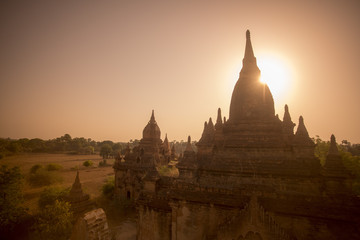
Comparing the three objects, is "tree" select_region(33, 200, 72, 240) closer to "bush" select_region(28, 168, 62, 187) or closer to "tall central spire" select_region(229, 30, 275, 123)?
"tall central spire" select_region(229, 30, 275, 123)

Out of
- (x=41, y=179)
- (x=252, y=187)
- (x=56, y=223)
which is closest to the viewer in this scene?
(x=252, y=187)

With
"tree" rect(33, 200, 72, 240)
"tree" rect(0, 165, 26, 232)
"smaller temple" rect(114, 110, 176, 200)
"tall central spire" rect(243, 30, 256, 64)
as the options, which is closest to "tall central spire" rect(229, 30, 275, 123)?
"tall central spire" rect(243, 30, 256, 64)

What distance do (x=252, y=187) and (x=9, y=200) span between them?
952 inches

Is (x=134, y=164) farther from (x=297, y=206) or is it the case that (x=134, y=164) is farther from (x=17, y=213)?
(x=297, y=206)

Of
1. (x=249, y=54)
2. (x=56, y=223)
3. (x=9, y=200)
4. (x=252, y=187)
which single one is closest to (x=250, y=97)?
(x=249, y=54)

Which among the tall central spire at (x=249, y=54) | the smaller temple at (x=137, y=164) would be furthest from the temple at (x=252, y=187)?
the smaller temple at (x=137, y=164)

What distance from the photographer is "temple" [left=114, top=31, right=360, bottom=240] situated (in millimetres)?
7664

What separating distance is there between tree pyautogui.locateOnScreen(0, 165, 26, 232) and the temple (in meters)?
16.0

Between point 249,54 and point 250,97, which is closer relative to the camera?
→ point 250,97

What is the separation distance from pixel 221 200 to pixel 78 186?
25.9 ft

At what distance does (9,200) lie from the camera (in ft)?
61.3

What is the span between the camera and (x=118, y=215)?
24.3 meters

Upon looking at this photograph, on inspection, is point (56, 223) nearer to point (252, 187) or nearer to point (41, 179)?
point (252, 187)

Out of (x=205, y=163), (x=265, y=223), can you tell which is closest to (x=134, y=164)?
(x=205, y=163)
